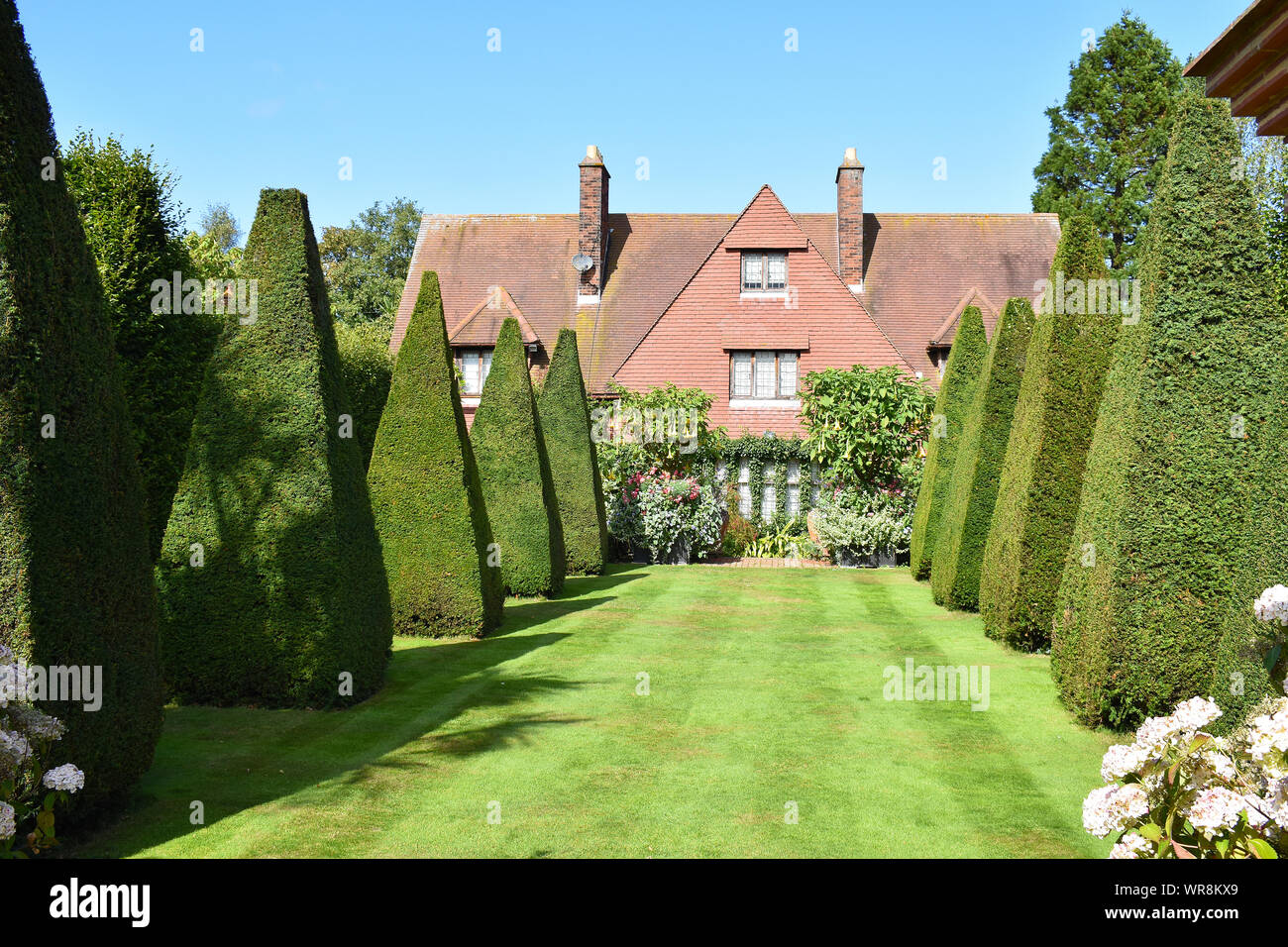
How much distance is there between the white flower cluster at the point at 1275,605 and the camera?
4676 millimetres

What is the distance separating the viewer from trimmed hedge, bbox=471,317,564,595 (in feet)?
60.4

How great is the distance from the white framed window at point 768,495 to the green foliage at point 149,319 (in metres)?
15.3

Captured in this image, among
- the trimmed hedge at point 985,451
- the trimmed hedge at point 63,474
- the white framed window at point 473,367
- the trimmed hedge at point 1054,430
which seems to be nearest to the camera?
the trimmed hedge at point 63,474

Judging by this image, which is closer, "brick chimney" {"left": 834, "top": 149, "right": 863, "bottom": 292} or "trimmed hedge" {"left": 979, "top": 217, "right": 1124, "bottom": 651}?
"trimmed hedge" {"left": 979, "top": 217, "right": 1124, "bottom": 651}

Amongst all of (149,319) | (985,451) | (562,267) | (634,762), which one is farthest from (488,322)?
(634,762)

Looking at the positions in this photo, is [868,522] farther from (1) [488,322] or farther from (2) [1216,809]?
(2) [1216,809]

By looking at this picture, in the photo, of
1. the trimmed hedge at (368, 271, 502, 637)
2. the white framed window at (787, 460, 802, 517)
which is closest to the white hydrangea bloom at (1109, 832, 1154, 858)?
the trimmed hedge at (368, 271, 502, 637)

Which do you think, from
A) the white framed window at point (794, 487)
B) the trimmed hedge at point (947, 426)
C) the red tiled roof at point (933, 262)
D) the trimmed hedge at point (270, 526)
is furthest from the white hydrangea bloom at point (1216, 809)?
the red tiled roof at point (933, 262)

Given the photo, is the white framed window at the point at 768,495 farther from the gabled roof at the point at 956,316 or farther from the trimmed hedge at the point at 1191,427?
the trimmed hedge at the point at 1191,427

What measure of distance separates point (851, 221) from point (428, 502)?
2522 cm

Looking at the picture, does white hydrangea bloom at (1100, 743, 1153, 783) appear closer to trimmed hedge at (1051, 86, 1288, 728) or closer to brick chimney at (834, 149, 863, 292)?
trimmed hedge at (1051, 86, 1288, 728)

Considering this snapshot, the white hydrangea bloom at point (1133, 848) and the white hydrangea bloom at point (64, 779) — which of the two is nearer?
the white hydrangea bloom at point (1133, 848)

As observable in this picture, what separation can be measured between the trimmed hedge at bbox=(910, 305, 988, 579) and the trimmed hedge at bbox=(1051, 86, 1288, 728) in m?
12.0
